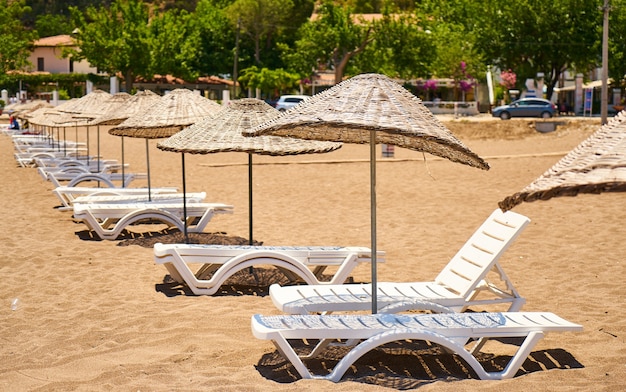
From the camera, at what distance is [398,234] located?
10906mm

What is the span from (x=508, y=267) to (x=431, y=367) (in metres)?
3.40

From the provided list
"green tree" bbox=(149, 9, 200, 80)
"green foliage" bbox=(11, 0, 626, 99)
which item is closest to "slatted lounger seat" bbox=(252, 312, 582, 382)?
"green foliage" bbox=(11, 0, 626, 99)

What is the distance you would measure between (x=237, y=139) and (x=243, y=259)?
1272 millimetres

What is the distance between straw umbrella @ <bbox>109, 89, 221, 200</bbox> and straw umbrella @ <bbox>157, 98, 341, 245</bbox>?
1.43 m

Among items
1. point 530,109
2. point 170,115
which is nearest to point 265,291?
point 170,115

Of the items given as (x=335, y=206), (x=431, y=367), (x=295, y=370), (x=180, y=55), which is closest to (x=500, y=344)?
(x=431, y=367)

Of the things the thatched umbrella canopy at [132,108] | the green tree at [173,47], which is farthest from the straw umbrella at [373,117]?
the green tree at [173,47]

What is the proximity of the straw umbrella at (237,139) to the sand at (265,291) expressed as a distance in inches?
47.0

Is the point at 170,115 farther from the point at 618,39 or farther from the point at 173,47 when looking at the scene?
the point at 173,47

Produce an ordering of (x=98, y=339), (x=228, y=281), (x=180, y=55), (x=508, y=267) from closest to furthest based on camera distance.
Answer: (x=98, y=339)
(x=228, y=281)
(x=508, y=267)
(x=180, y=55)

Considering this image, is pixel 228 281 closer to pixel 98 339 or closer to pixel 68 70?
pixel 98 339

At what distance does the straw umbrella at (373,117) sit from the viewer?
5035 millimetres

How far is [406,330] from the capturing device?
4.92 metres

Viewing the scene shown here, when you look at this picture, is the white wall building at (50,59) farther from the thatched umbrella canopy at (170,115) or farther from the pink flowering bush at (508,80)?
the thatched umbrella canopy at (170,115)
